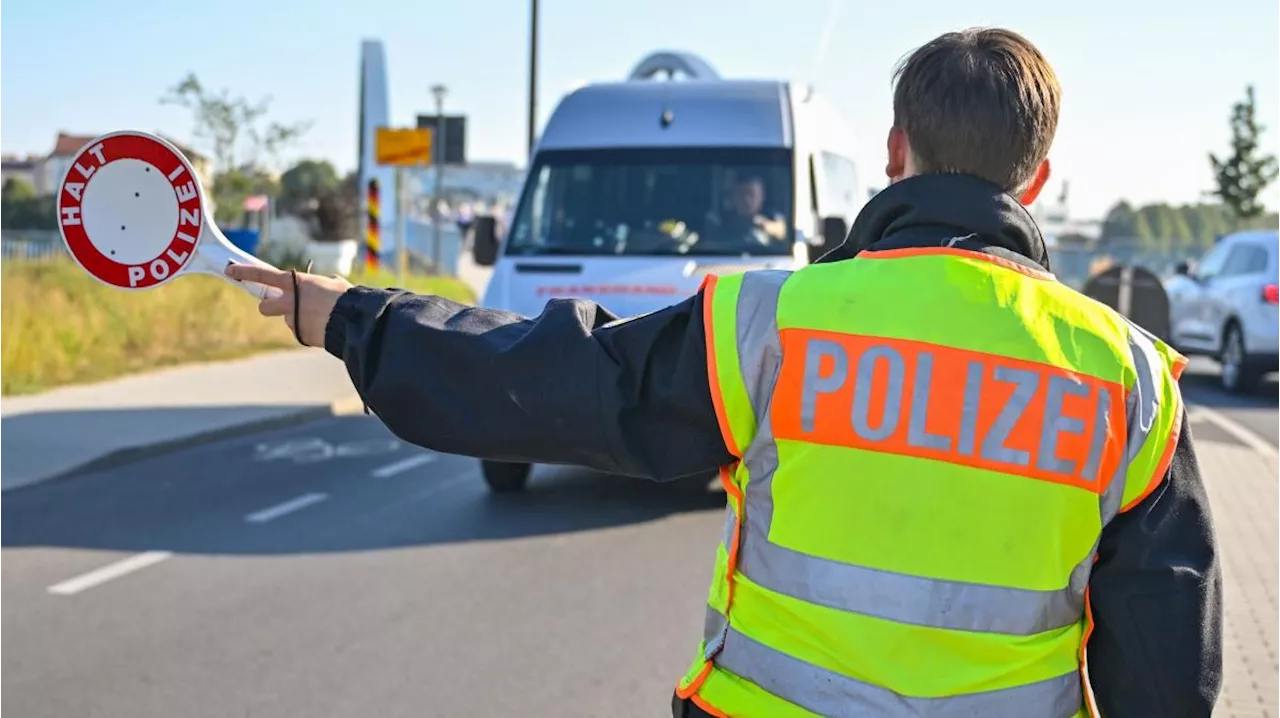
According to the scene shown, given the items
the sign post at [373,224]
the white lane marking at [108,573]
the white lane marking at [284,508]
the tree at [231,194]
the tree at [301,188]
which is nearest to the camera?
the white lane marking at [108,573]

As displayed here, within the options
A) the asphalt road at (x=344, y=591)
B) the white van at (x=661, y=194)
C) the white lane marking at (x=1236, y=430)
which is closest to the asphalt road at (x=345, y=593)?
the asphalt road at (x=344, y=591)

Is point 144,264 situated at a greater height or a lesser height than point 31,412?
greater

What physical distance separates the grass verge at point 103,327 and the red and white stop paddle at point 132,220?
9.94 metres

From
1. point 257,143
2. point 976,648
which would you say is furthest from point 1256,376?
point 257,143

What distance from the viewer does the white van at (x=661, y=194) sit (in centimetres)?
888

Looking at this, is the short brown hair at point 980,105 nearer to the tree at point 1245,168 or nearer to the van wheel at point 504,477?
the van wheel at point 504,477

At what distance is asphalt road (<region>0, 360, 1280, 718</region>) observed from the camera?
502 centimetres

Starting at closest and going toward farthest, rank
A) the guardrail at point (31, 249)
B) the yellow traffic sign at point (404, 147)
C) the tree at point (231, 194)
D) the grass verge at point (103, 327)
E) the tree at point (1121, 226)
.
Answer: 1. the grass verge at point (103, 327)
2. the guardrail at point (31, 249)
3. the yellow traffic sign at point (404, 147)
4. the tree at point (231, 194)
5. the tree at point (1121, 226)

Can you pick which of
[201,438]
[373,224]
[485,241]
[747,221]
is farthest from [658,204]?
[373,224]

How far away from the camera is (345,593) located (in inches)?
253

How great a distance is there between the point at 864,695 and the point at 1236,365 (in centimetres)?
1563

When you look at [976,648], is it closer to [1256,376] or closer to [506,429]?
[506,429]

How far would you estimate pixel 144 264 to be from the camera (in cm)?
213

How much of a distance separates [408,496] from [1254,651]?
204 inches
